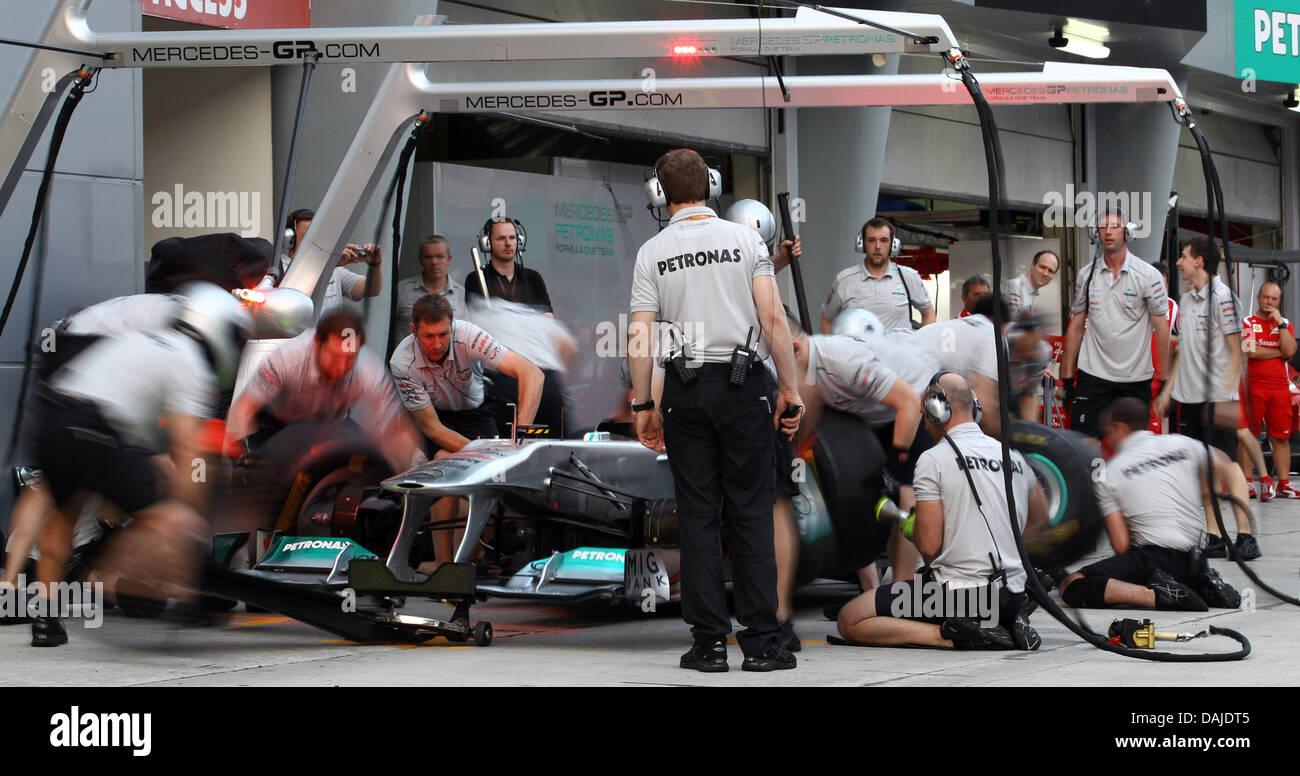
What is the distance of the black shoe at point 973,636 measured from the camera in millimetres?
5957

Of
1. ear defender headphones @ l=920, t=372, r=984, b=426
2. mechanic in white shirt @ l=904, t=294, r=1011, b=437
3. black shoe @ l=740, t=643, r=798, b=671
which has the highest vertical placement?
mechanic in white shirt @ l=904, t=294, r=1011, b=437

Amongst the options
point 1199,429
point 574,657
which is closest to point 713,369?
point 574,657

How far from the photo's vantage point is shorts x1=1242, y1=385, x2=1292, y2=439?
1350cm

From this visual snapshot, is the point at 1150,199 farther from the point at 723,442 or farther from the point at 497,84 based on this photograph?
the point at 723,442

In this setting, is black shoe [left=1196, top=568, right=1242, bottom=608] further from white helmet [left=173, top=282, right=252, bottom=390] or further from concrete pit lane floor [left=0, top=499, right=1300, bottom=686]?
white helmet [left=173, top=282, right=252, bottom=390]

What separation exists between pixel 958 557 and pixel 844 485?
2.70 ft

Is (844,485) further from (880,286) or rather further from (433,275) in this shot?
(433,275)

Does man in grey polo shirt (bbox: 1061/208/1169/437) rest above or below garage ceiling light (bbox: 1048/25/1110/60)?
below

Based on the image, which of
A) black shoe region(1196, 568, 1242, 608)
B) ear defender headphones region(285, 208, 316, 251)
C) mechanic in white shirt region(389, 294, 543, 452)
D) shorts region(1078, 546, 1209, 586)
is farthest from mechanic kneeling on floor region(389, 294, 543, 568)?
black shoe region(1196, 568, 1242, 608)

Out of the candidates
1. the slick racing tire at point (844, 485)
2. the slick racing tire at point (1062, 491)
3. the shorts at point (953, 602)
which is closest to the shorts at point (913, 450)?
the slick racing tire at point (844, 485)

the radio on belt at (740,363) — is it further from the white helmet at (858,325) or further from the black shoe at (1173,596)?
the black shoe at (1173,596)
